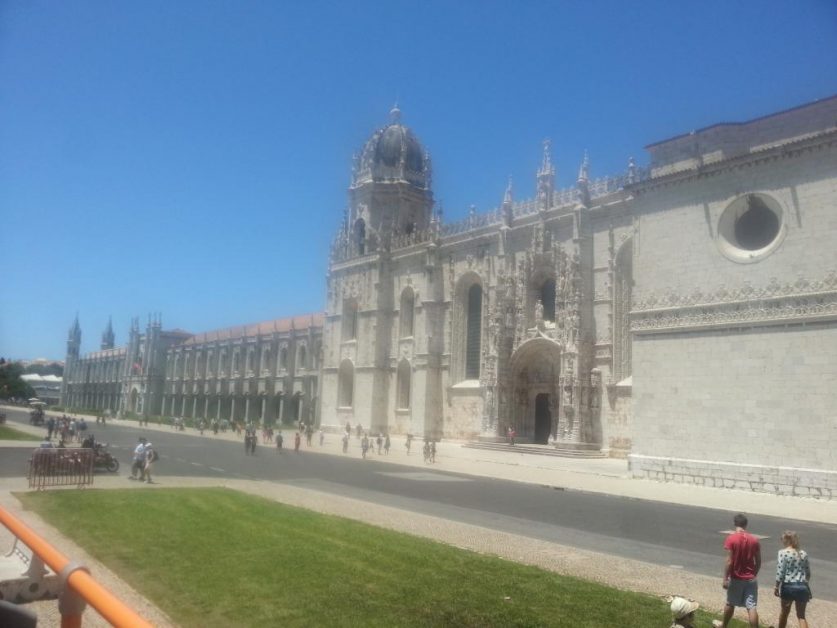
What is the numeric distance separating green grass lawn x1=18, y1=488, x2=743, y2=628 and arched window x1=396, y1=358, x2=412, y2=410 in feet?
113

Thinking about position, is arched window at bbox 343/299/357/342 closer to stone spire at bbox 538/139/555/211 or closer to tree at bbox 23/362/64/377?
stone spire at bbox 538/139/555/211

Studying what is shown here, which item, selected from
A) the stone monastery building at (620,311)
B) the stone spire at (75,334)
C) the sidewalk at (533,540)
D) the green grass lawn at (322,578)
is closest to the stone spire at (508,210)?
the stone monastery building at (620,311)

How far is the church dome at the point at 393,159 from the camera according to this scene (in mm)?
56438

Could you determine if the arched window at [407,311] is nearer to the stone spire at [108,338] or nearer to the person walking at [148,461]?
Answer: the person walking at [148,461]

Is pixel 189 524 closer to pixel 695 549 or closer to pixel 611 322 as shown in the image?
pixel 695 549

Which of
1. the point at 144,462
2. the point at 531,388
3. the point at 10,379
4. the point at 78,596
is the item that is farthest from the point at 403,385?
the point at 78,596

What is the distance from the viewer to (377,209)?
55.7m

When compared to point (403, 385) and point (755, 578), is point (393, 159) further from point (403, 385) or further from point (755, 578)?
point (755, 578)

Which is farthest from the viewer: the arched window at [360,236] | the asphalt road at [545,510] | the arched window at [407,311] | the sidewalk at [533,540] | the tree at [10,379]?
the arched window at [360,236]

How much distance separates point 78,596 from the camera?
2.67 metres

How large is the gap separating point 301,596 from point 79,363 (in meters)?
138

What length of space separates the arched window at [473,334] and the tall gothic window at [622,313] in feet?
37.0

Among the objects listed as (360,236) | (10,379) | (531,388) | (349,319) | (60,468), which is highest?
(360,236)

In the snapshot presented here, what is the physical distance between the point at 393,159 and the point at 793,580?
173 feet
